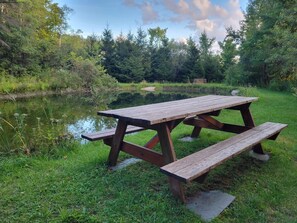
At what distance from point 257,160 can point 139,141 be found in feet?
5.98

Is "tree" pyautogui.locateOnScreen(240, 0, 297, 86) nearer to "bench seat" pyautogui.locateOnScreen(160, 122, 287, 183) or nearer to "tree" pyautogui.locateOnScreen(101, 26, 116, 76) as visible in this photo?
"bench seat" pyautogui.locateOnScreen(160, 122, 287, 183)

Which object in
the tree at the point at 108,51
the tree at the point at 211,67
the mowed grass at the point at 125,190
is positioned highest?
the tree at the point at 108,51

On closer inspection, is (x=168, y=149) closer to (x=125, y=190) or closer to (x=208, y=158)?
(x=208, y=158)

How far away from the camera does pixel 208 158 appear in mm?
1882

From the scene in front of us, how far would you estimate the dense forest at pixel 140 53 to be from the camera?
1130 centimetres

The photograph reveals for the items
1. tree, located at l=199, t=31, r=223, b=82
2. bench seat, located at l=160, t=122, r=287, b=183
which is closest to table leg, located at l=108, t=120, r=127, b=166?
bench seat, located at l=160, t=122, r=287, b=183

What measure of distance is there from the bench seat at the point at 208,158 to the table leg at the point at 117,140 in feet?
2.64

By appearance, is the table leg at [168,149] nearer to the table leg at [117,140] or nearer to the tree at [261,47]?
the table leg at [117,140]

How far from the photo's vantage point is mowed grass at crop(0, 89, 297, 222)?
170cm

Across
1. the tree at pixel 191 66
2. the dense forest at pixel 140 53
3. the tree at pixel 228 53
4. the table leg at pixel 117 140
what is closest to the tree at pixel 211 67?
the dense forest at pixel 140 53

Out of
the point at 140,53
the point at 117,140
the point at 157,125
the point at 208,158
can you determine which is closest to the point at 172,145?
the point at 157,125

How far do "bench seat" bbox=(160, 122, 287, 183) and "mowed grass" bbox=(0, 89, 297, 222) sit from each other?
344mm

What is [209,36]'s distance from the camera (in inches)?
993

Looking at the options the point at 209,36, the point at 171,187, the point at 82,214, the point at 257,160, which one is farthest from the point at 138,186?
the point at 209,36
